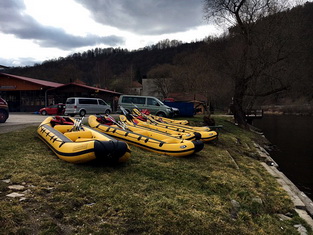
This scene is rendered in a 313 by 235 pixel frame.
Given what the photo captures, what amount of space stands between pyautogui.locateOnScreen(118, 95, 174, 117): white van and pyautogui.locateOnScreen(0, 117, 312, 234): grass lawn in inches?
457

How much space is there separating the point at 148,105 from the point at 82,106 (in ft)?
18.5

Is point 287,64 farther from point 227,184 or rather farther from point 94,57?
point 94,57

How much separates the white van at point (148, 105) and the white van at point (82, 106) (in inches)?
118

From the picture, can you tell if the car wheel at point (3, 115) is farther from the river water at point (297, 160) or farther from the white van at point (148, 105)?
the river water at point (297, 160)

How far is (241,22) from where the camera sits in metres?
20.0

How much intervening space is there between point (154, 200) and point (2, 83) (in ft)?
98.8

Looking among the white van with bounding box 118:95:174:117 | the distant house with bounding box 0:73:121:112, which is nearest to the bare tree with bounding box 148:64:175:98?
the distant house with bounding box 0:73:121:112

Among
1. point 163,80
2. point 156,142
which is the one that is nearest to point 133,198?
point 156,142

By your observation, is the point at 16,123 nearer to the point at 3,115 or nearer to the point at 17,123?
the point at 17,123

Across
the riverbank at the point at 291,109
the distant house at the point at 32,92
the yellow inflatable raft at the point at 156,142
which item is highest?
the distant house at the point at 32,92

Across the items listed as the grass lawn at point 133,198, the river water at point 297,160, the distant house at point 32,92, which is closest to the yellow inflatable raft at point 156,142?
the grass lawn at point 133,198

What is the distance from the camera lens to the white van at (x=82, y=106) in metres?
19.7

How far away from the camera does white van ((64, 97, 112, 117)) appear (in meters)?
19.7

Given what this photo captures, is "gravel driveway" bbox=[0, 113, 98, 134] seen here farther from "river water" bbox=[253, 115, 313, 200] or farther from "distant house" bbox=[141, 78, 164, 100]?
"distant house" bbox=[141, 78, 164, 100]
